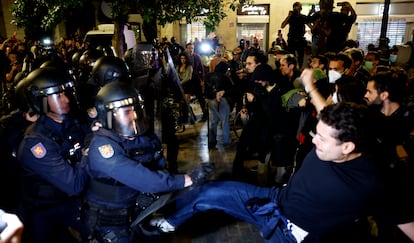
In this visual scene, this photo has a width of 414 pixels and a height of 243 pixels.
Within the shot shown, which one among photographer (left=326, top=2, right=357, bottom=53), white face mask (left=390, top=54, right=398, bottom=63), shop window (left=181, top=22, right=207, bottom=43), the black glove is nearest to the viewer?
the black glove

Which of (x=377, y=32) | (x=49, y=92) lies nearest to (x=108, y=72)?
(x=49, y=92)

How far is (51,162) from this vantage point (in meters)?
2.74

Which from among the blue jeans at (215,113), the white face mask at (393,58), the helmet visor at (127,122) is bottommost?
the blue jeans at (215,113)

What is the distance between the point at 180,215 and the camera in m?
2.93

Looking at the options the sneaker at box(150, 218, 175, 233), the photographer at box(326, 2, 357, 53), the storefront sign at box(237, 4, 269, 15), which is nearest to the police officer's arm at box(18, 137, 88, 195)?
the sneaker at box(150, 218, 175, 233)

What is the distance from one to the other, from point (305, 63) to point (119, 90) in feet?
30.6

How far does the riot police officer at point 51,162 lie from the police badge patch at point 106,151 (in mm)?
421

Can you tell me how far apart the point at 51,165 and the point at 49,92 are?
2.58 ft

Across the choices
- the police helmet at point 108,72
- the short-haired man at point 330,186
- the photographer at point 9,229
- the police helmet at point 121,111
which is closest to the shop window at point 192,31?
the police helmet at point 108,72

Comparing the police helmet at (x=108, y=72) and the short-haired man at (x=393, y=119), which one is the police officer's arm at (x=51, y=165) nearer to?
the police helmet at (x=108, y=72)

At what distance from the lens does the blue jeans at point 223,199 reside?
9.30ft

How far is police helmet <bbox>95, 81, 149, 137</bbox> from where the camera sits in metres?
2.76

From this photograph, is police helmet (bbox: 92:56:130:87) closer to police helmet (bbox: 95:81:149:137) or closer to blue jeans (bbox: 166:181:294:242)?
police helmet (bbox: 95:81:149:137)

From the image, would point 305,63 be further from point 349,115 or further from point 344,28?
point 349,115
